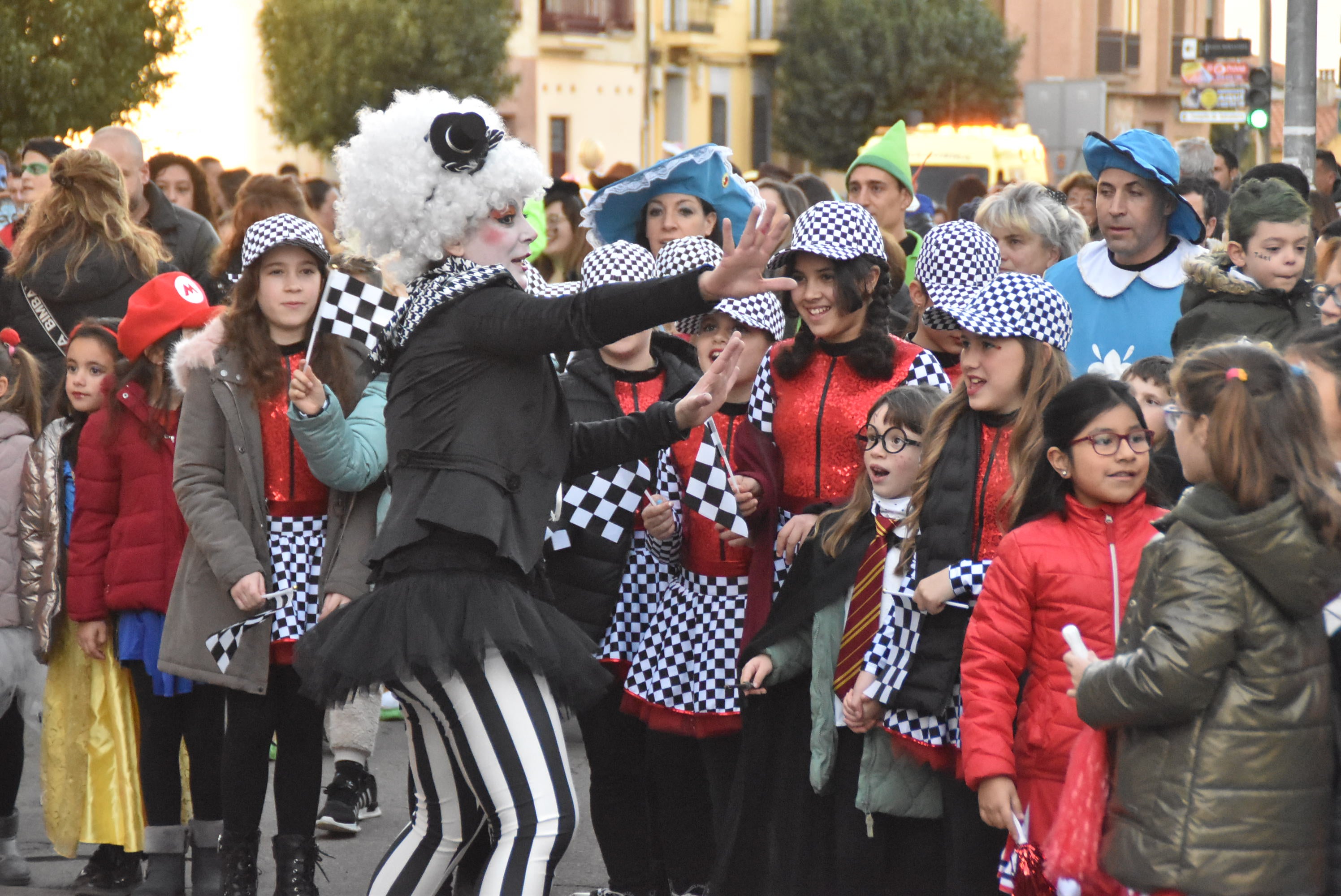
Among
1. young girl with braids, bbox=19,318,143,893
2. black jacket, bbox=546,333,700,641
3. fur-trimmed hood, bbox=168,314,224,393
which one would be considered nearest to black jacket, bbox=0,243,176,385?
young girl with braids, bbox=19,318,143,893

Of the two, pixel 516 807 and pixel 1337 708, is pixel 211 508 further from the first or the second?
pixel 1337 708

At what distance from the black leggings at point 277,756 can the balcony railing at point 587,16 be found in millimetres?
33266

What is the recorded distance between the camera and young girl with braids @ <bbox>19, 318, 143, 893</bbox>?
5465mm

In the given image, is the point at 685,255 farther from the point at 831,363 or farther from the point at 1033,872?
the point at 1033,872

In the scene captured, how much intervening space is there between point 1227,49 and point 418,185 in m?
15.1

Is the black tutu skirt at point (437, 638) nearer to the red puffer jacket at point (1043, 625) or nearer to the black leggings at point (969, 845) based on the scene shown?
the red puffer jacket at point (1043, 625)

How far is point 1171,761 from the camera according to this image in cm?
323

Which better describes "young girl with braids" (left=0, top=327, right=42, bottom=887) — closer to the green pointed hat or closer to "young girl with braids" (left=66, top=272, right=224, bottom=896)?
"young girl with braids" (left=66, top=272, right=224, bottom=896)

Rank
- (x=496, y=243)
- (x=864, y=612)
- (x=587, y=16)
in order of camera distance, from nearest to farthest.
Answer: (x=496, y=243), (x=864, y=612), (x=587, y=16)

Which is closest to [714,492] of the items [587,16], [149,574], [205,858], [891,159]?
[149,574]

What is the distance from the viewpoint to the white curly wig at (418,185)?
12.5ft

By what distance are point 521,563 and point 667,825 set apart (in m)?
1.71

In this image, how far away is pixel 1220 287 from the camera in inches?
214

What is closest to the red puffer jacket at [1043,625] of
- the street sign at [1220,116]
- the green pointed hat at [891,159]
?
the green pointed hat at [891,159]
